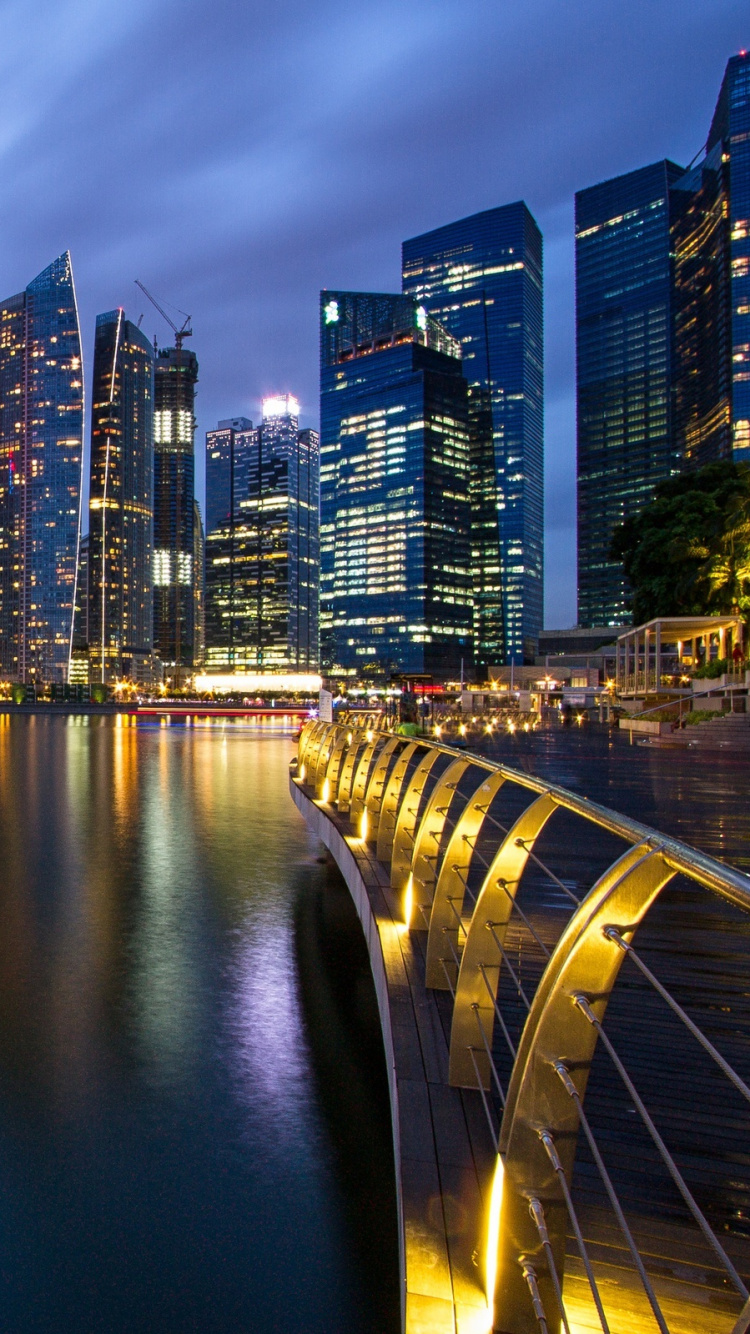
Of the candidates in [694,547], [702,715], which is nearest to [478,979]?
[702,715]

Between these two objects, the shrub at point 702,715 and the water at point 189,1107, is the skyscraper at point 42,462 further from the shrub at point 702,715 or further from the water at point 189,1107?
the water at point 189,1107

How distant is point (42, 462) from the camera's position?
17362 centimetres

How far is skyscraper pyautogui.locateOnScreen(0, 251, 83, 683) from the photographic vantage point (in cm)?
17325

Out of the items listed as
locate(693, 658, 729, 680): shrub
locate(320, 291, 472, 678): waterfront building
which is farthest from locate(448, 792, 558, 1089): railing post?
locate(320, 291, 472, 678): waterfront building

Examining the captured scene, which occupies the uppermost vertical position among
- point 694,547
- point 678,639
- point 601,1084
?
point 694,547

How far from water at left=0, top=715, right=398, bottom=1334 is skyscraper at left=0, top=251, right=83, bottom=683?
174 meters

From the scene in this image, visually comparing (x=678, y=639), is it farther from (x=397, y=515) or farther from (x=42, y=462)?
(x=42, y=462)

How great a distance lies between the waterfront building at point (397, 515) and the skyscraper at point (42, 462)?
5259cm

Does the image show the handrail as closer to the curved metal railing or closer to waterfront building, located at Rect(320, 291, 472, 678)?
the curved metal railing

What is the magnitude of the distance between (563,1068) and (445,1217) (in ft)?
2.72

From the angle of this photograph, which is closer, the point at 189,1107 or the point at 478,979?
the point at 478,979

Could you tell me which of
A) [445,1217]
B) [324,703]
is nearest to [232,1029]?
[445,1217]

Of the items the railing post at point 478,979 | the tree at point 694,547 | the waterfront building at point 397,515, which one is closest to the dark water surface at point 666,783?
the railing post at point 478,979

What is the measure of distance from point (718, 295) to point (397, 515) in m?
67.4
